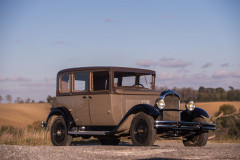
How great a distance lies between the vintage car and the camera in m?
9.72

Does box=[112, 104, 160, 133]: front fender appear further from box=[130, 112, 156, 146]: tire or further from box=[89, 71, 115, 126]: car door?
box=[89, 71, 115, 126]: car door

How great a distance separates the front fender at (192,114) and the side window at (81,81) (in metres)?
2.79

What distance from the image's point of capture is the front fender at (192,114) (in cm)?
1062

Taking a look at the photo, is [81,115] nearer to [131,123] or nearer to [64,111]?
[64,111]

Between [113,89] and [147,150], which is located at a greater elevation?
[113,89]

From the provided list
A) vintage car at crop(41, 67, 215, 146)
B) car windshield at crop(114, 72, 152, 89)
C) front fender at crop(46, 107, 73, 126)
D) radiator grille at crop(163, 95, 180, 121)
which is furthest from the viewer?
front fender at crop(46, 107, 73, 126)

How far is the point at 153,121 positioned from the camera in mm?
9359

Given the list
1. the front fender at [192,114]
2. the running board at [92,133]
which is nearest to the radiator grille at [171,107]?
the front fender at [192,114]

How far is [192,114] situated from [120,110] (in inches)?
77.7

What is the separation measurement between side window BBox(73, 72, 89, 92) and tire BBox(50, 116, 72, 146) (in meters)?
1.06

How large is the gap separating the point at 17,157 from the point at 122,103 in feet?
12.2

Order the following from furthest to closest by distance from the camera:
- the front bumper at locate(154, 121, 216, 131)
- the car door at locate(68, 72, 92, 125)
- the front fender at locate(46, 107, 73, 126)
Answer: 1. the front fender at locate(46, 107, 73, 126)
2. the car door at locate(68, 72, 92, 125)
3. the front bumper at locate(154, 121, 216, 131)

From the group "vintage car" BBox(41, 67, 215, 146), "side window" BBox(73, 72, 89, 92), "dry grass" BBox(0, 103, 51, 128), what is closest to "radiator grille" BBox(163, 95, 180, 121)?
"vintage car" BBox(41, 67, 215, 146)

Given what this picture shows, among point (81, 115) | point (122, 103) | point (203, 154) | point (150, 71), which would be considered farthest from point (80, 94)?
point (203, 154)
